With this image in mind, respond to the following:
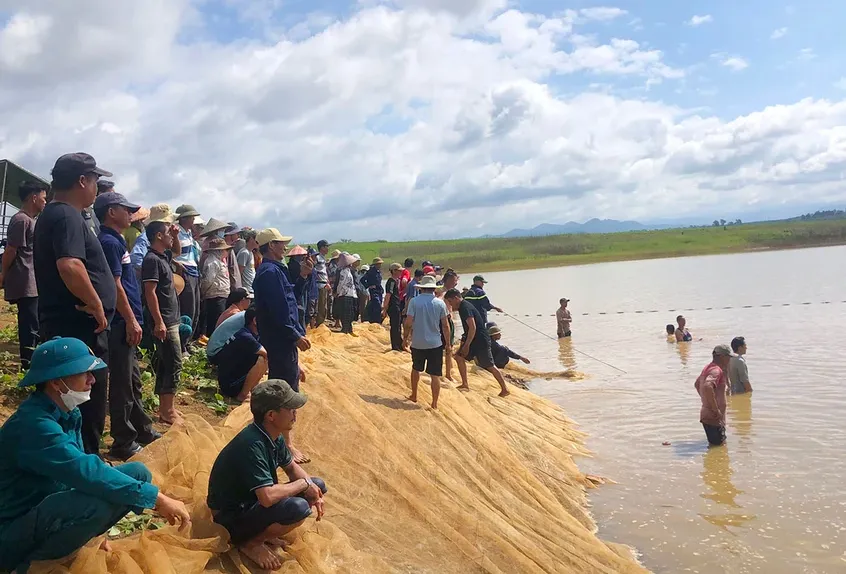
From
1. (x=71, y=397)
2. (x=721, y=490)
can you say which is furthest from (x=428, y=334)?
(x=71, y=397)

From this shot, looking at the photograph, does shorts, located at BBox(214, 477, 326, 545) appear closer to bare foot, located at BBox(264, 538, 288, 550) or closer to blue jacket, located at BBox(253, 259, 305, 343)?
bare foot, located at BBox(264, 538, 288, 550)

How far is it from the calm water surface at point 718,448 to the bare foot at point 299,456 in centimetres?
352

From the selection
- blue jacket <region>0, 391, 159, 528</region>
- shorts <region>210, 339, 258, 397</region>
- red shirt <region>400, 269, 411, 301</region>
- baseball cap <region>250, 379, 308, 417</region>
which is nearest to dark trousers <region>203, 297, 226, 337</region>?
shorts <region>210, 339, 258, 397</region>

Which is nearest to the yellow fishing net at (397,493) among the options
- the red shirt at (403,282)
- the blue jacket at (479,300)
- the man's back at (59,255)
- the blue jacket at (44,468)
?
the blue jacket at (44,468)

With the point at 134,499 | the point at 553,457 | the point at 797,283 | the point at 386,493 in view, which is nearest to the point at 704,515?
the point at 553,457

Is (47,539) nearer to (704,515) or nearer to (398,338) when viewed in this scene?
(704,515)

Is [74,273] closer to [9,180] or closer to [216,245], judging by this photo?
[216,245]

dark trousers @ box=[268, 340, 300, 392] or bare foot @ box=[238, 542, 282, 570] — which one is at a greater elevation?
dark trousers @ box=[268, 340, 300, 392]

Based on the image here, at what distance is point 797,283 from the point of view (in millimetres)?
40344

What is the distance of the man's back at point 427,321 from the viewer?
9.23 m

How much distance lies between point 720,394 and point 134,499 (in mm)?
8638

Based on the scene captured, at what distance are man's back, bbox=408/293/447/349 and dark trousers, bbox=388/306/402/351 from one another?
4.81 metres

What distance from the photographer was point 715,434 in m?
10.1

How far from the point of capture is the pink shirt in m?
9.62
